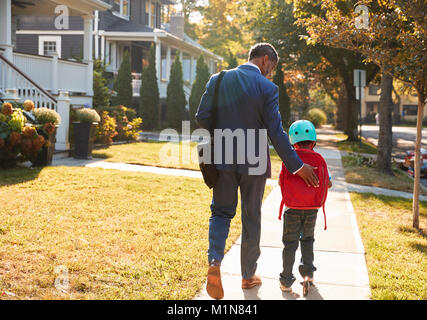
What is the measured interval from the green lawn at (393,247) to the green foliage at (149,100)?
16.4 m

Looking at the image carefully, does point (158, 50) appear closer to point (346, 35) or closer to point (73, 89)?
point (73, 89)

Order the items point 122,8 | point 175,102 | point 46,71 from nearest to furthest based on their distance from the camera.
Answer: point 46,71, point 175,102, point 122,8

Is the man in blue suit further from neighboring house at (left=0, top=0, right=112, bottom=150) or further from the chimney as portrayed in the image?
the chimney

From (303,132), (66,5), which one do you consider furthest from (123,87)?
(303,132)

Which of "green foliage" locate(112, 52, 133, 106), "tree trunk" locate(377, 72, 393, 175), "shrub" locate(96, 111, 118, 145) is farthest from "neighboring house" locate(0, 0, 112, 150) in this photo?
"tree trunk" locate(377, 72, 393, 175)

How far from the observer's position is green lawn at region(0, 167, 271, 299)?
4.39 m

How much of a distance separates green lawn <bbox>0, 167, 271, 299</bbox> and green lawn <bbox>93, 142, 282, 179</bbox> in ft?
9.78

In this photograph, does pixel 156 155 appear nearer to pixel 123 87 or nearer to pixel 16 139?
pixel 16 139

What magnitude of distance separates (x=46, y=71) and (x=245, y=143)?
12.3 m

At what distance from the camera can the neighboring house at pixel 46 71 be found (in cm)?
1270

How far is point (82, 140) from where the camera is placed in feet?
41.3

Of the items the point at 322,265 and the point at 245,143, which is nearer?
the point at 245,143
